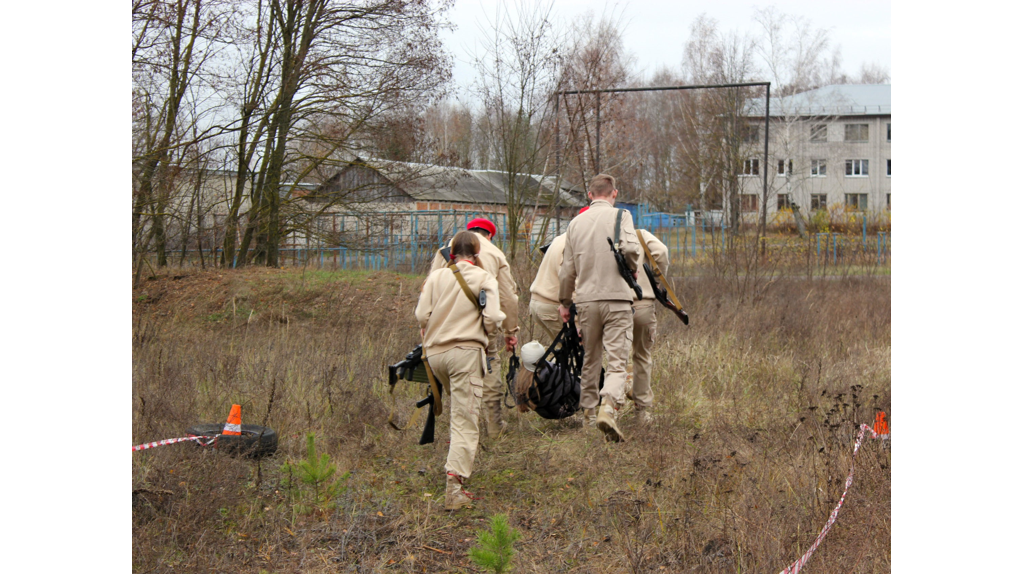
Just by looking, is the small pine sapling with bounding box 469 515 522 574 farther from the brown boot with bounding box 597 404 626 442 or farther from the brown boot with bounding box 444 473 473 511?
the brown boot with bounding box 597 404 626 442

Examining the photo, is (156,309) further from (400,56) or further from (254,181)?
(400,56)

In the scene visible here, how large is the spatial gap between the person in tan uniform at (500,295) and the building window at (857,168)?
190 feet

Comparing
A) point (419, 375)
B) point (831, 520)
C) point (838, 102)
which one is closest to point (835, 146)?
point (838, 102)

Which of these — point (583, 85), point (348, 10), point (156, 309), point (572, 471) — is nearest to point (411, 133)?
point (348, 10)

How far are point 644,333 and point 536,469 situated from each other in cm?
156

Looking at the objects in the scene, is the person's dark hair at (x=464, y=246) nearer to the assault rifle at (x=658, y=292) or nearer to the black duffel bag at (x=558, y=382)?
the black duffel bag at (x=558, y=382)

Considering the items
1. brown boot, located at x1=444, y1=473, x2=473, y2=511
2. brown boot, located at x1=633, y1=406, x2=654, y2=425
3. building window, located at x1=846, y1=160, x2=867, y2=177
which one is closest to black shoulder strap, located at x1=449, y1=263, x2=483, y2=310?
brown boot, located at x1=444, y1=473, x2=473, y2=511

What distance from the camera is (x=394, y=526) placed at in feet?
14.6

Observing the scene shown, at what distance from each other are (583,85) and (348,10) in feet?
18.4

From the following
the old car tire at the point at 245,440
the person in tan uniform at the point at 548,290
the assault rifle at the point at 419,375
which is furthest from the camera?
the person in tan uniform at the point at 548,290

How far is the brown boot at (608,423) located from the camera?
5.67 meters

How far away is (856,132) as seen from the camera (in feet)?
196

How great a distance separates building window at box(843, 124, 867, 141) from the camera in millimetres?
59656

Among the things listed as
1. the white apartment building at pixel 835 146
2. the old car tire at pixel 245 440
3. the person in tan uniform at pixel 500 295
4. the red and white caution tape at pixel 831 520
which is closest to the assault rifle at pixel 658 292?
the person in tan uniform at pixel 500 295
